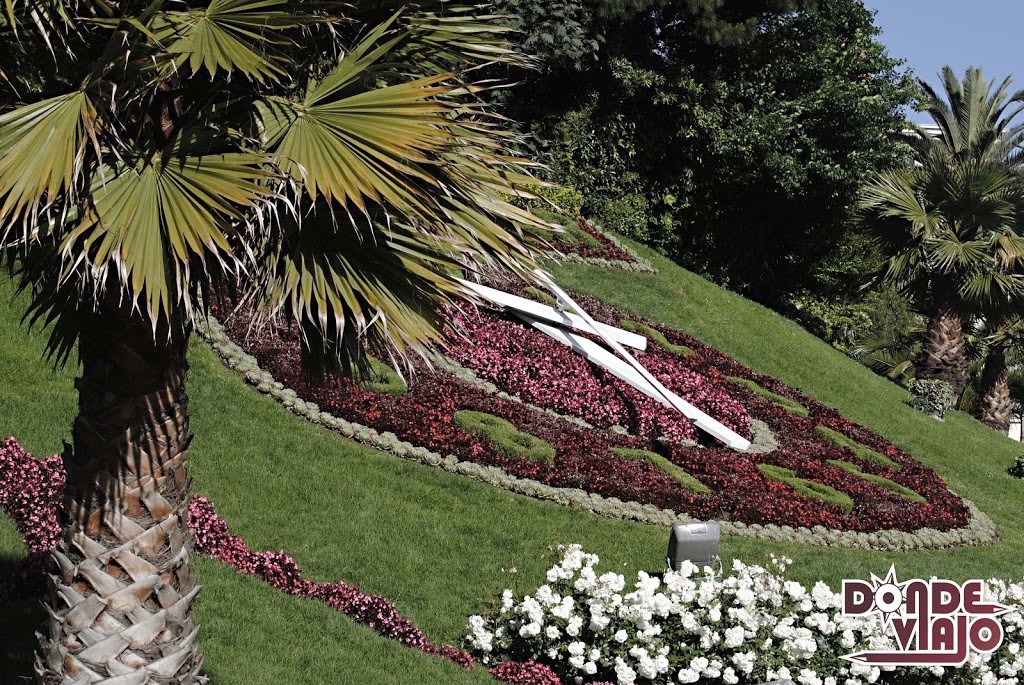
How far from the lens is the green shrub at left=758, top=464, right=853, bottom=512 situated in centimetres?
1205

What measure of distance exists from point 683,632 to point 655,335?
29.8 ft

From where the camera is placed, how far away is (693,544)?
28.3ft

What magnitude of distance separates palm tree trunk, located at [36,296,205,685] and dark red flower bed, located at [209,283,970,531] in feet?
15.2

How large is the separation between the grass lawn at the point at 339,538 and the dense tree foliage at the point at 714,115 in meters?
14.9

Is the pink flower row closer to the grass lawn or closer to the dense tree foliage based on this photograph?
the grass lawn

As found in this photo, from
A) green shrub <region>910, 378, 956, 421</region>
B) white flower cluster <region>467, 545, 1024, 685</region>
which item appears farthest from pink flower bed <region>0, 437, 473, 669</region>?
green shrub <region>910, 378, 956, 421</region>

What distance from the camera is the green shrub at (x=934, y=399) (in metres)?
19.4

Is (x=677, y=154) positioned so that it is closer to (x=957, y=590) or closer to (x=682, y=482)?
(x=682, y=482)

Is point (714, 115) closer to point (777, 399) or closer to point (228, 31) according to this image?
point (777, 399)

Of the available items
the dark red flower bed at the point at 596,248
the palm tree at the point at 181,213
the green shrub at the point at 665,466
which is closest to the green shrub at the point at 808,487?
the green shrub at the point at 665,466

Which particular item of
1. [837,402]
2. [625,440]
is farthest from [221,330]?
[837,402]

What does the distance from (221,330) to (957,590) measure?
26.4 ft

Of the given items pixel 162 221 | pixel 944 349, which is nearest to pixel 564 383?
pixel 162 221

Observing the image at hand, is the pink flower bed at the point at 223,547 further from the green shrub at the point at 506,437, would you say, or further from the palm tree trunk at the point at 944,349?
the palm tree trunk at the point at 944,349
